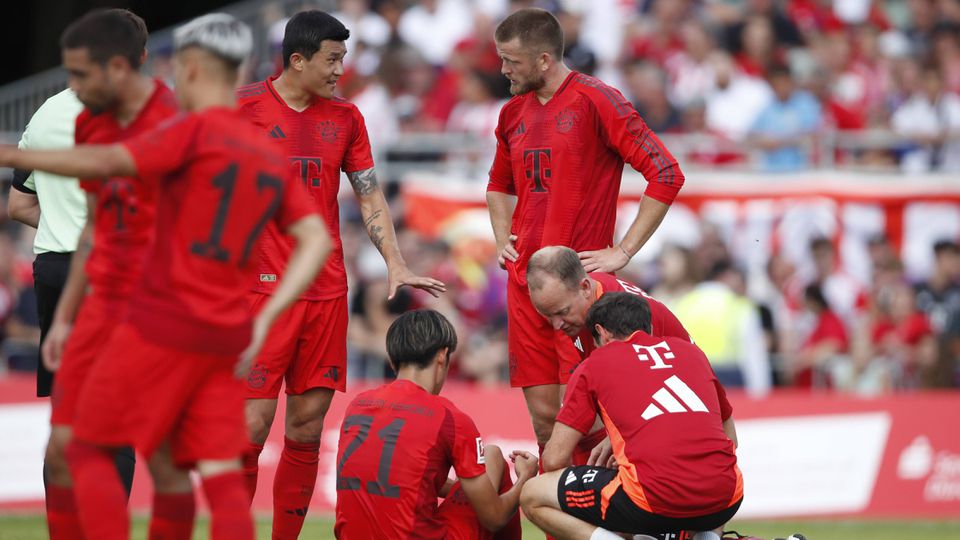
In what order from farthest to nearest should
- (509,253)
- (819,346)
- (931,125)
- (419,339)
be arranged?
(931,125), (819,346), (509,253), (419,339)

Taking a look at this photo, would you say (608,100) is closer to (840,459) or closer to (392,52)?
(840,459)

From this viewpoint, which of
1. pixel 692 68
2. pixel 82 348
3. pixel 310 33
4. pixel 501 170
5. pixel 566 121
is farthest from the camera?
pixel 692 68

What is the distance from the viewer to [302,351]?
776cm

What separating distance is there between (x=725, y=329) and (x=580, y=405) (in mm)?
6687

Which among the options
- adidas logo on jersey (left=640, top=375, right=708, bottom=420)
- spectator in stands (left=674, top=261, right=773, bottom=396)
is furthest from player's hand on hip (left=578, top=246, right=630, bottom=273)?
spectator in stands (left=674, top=261, right=773, bottom=396)

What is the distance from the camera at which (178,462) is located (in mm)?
5504

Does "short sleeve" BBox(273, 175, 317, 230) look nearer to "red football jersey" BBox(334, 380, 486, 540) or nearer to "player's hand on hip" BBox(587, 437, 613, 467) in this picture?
"red football jersey" BBox(334, 380, 486, 540)

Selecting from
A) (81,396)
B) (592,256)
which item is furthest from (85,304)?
(592,256)

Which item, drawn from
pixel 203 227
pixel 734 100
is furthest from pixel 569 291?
pixel 734 100

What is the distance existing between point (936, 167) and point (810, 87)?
200cm

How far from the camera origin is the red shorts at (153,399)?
528cm

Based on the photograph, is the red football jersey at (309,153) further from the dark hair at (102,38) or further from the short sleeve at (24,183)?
the dark hair at (102,38)

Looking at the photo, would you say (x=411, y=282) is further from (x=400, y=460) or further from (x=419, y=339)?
(x=400, y=460)

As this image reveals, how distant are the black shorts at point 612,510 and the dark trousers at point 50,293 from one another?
2291 mm
